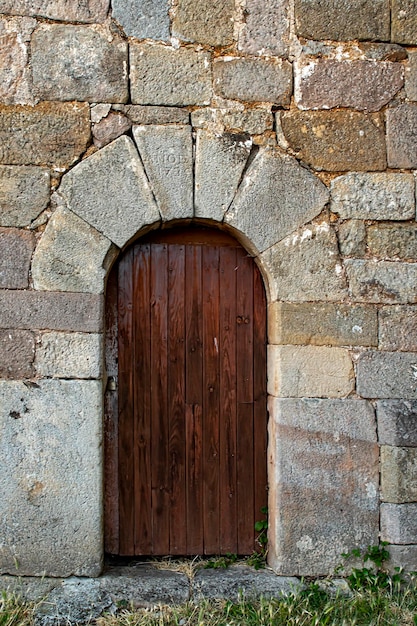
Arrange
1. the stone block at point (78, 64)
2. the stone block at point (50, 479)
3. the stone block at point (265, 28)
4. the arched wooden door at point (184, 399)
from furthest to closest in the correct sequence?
the arched wooden door at point (184, 399) → the stone block at point (265, 28) → the stone block at point (78, 64) → the stone block at point (50, 479)

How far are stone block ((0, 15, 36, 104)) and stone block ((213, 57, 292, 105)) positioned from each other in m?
1.03

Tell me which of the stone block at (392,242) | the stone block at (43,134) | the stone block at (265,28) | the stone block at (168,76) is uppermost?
the stone block at (265,28)

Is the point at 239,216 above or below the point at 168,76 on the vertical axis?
below

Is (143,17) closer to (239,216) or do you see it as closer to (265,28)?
(265,28)

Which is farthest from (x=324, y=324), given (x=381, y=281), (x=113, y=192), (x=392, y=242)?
(x=113, y=192)

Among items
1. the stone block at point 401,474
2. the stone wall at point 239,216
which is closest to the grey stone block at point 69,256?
the stone wall at point 239,216

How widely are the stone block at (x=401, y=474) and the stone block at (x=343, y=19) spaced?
7.71 feet

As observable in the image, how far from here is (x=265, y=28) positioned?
131 inches

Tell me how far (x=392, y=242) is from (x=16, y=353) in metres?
2.18

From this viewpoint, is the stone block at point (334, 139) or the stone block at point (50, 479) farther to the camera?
the stone block at point (334, 139)

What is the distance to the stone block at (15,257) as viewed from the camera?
316 centimetres

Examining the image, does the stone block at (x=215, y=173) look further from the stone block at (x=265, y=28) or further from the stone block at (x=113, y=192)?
the stone block at (x=265, y=28)

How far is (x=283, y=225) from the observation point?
10.8 feet

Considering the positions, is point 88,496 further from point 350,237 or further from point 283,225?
point 350,237
